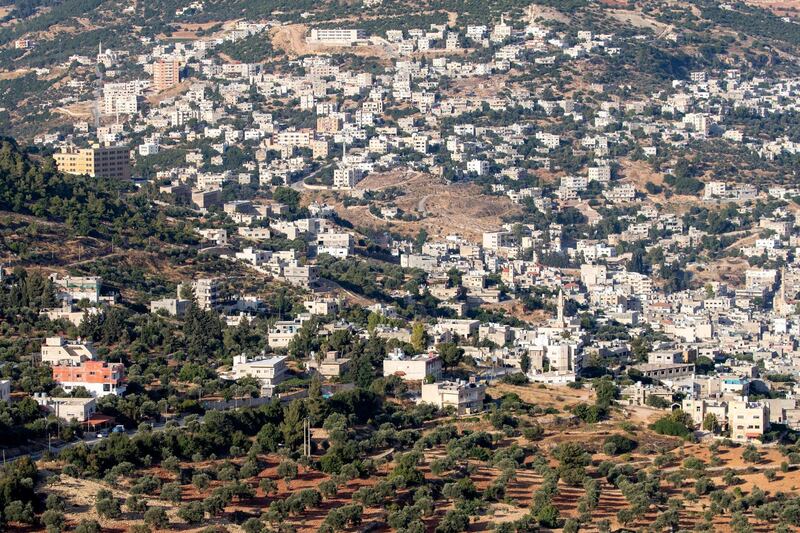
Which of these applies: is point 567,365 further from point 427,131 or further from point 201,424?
point 427,131

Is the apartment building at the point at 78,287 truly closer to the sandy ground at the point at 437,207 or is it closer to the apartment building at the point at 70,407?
the apartment building at the point at 70,407

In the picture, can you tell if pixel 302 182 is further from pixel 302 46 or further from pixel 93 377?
pixel 93 377

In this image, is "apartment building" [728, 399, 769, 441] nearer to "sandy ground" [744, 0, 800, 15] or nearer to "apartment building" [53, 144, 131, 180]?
"apartment building" [53, 144, 131, 180]

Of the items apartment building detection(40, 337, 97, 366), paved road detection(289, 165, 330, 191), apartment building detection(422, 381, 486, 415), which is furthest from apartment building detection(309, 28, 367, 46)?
apartment building detection(40, 337, 97, 366)

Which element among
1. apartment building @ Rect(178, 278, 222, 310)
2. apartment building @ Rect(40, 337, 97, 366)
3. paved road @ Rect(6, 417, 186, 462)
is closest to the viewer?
paved road @ Rect(6, 417, 186, 462)

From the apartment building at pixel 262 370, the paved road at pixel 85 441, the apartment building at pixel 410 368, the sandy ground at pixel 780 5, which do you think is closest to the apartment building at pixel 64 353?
the apartment building at pixel 262 370
